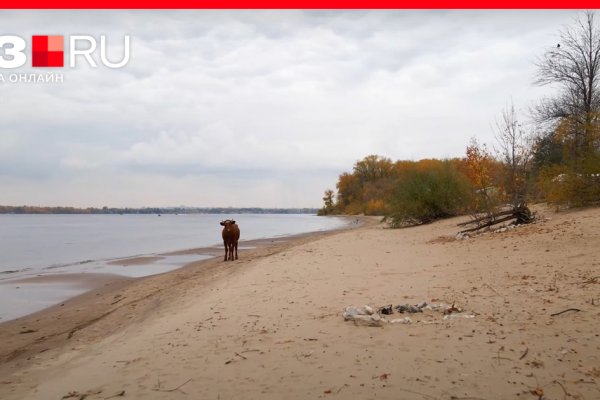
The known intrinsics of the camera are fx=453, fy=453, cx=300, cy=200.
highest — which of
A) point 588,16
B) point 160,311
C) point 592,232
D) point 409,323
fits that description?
point 588,16

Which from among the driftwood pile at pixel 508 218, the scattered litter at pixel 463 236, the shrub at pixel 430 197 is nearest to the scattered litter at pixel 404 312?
the scattered litter at pixel 463 236

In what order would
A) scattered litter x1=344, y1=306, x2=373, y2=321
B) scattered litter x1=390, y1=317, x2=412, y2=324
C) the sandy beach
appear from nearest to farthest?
the sandy beach < scattered litter x1=390, y1=317, x2=412, y2=324 < scattered litter x1=344, y1=306, x2=373, y2=321

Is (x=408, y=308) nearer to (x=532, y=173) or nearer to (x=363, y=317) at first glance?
(x=363, y=317)

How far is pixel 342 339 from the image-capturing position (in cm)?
541

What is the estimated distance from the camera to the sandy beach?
4270mm

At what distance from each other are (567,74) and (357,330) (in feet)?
75.8

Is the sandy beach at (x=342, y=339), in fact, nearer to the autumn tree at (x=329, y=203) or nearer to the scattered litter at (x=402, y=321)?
the scattered litter at (x=402, y=321)

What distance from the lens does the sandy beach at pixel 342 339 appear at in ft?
14.0

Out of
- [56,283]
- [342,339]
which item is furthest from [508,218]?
[56,283]

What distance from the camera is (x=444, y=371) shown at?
4.36 meters

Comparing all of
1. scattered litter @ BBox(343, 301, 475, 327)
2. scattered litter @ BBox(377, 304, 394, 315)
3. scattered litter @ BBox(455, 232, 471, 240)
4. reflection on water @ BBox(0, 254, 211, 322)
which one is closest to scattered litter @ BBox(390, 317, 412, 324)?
scattered litter @ BBox(343, 301, 475, 327)

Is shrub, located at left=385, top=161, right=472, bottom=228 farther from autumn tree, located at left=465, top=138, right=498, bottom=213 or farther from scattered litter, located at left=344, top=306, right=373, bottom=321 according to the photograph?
scattered litter, located at left=344, top=306, right=373, bottom=321

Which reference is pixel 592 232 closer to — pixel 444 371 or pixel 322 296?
pixel 322 296

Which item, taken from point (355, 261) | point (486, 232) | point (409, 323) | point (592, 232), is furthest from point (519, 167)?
point (409, 323)
